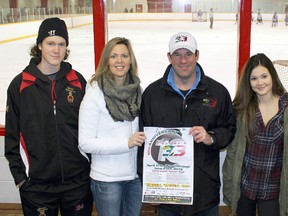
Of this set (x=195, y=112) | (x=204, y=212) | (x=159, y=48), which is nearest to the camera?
(x=195, y=112)

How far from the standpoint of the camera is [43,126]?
1852mm

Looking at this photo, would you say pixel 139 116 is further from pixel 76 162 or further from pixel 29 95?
pixel 29 95

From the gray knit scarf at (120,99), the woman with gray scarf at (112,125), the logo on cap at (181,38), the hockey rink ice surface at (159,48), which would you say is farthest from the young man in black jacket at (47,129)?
the hockey rink ice surface at (159,48)

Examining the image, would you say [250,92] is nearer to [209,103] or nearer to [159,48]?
[209,103]

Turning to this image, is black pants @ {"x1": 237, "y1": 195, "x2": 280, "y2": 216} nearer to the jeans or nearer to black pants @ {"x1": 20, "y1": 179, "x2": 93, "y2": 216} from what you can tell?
the jeans

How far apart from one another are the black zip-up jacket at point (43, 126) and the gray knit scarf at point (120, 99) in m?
0.21

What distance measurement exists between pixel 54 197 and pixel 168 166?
24.5 inches

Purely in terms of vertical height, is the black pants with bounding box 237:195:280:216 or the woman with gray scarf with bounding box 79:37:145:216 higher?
the woman with gray scarf with bounding box 79:37:145:216

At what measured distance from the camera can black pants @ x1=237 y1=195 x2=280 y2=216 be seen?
6.13 ft

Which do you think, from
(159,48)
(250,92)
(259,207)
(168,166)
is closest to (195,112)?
(168,166)

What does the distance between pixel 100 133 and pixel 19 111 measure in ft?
1.37

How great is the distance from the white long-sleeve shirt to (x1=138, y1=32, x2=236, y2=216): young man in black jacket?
0.28 ft

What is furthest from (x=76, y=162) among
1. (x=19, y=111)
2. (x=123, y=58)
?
(x=123, y=58)

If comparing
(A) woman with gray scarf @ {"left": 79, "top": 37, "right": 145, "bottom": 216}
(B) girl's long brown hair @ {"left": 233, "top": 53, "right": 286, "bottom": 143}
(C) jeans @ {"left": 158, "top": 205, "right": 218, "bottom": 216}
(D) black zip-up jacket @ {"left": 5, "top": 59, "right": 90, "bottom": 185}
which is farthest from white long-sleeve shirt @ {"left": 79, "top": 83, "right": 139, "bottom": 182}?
(B) girl's long brown hair @ {"left": 233, "top": 53, "right": 286, "bottom": 143}
